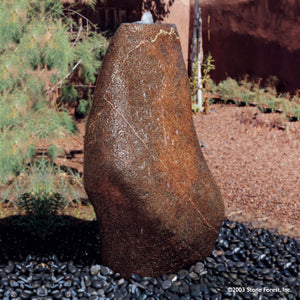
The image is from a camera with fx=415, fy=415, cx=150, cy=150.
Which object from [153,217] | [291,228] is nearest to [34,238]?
[153,217]

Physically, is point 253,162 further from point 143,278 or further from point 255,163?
point 143,278

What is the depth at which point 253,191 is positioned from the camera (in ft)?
15.7

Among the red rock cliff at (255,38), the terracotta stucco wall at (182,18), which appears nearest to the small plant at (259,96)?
the red rock cliff at (255,38)

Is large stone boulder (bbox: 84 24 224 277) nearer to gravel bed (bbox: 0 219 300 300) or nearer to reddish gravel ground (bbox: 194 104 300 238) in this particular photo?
gravel bed (bbox: 0 219 300 300)

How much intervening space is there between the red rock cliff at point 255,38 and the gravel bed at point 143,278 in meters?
5.59

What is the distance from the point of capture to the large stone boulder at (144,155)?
8.36 feet

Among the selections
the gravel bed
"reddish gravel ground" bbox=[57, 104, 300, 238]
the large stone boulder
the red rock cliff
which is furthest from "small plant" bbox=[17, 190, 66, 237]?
the red rock cliff

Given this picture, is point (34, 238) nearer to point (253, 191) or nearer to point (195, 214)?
point (195, 214)

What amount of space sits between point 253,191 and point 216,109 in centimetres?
354

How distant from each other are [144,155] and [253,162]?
11.4 ft

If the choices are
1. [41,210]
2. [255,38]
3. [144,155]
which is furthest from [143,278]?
[255,38]

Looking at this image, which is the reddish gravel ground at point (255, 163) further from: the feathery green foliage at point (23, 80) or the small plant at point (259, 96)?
the feathery green foliage at point (23, 80)

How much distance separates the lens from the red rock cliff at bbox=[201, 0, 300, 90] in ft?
27.3

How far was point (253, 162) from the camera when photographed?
573 centimetres
